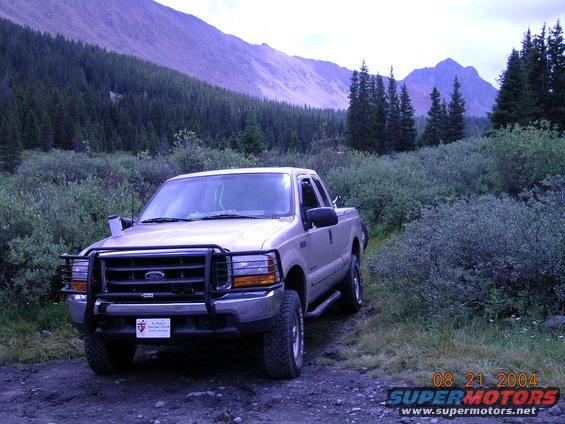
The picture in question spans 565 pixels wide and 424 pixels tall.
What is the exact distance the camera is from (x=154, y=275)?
4.93 meters

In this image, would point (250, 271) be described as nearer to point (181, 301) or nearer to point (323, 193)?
point (181, 301)

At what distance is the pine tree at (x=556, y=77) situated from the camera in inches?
1598

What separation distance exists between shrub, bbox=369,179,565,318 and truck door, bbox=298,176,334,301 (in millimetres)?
1089

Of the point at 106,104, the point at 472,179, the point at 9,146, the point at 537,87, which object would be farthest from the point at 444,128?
the point at 106,104

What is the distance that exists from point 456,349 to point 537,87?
4218 cm

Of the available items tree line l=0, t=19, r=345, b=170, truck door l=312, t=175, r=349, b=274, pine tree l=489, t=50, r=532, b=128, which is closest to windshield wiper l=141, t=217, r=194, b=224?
truck door l=312, t=175, r=349, b=274

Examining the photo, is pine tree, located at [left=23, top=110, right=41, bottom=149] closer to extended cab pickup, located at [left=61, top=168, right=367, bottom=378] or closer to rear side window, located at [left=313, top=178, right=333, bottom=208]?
rear side window, located at [left=313, top=178, right=333, bottom=208]

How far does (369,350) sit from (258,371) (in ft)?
3.93

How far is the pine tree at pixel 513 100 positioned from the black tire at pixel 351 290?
114 ft

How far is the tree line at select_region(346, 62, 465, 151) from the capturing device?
69.0m

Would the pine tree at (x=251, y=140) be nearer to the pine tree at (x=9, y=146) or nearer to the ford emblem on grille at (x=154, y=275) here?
the pine tree at (x=9, y=146)

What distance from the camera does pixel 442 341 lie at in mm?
5672

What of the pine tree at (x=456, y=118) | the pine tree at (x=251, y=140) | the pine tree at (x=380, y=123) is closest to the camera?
the pine tree at (x=251, y=140)

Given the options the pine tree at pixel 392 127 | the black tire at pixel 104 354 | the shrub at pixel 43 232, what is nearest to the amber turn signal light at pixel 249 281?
the black tire at pixel 104 354
